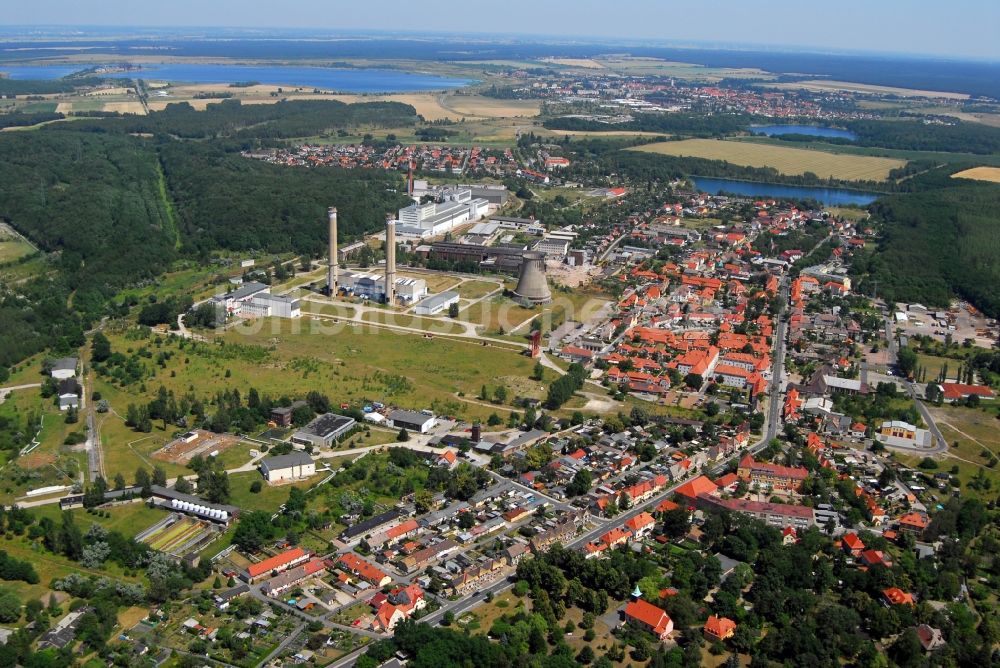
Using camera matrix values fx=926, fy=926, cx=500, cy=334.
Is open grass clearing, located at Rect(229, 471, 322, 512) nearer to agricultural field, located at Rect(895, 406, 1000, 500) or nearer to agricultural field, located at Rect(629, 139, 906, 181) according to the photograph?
agricultural field, located at Rect(895, 406, 1000, 500)

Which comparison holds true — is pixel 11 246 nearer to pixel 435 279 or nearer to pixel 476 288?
pixel 435 279

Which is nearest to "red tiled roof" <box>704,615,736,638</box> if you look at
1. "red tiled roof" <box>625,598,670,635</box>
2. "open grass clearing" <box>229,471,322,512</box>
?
"red tiled roof" <box>625,598,670,635</box>

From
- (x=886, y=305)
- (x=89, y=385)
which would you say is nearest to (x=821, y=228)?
(x=886, y=305)

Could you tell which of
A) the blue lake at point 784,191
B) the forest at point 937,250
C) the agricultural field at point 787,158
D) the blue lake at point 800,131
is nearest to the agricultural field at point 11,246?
the forest at point 937,250

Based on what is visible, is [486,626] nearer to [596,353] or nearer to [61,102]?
[596,353]

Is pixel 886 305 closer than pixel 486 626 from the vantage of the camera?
No

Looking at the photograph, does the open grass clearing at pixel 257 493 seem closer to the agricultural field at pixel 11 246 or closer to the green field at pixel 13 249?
the agricultural field at pixel 11 246

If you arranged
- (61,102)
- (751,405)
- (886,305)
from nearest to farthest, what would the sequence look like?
(751,405), (886,305), (61,102)
